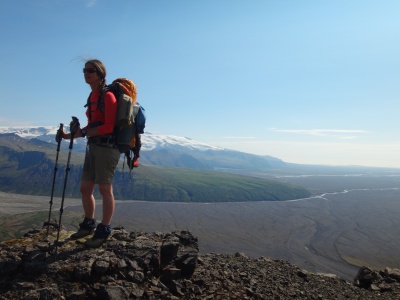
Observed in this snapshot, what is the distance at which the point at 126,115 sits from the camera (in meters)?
7.36

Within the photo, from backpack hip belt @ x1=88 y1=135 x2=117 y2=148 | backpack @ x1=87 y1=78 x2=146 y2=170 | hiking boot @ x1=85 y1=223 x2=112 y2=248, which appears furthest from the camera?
hiking boot @ x1=85 y1=223 x2=112 y2=248

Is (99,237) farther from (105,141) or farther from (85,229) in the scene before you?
(105,141)

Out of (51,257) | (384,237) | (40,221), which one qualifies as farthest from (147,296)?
(40,221)

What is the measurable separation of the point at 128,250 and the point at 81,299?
195cm

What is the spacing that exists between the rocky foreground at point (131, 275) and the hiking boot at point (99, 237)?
17 cm

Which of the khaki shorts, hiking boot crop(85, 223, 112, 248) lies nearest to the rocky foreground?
hiking boot crop(85, 223, 112, 248)

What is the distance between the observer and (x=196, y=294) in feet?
26.1

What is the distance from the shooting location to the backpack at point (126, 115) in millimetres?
7406

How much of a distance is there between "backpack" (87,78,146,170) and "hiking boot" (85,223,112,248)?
2.21m

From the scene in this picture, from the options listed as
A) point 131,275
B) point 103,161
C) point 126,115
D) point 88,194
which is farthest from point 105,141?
point 131,275

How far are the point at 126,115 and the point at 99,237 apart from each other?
3.53 metres

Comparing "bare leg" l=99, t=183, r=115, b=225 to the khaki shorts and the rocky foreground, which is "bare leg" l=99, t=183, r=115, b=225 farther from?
the rocky foreground

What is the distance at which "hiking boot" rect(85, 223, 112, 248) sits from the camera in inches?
324

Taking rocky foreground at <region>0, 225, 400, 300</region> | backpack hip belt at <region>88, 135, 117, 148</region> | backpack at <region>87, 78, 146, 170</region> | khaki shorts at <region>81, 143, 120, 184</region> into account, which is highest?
backpack at <region>87, 78, 146, 170</region>
